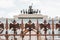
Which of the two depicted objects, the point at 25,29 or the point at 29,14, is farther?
the point at 29,14

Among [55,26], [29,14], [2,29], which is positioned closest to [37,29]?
[55,26]

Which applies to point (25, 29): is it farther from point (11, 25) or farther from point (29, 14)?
point (29, 14)

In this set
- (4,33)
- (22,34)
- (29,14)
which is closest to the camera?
(22,34)

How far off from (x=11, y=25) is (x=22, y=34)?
0.30 m

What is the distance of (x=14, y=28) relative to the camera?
4551 millimetres

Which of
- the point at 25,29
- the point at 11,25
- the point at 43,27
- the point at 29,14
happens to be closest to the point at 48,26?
the point at 43,27

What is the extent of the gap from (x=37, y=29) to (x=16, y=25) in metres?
0.44

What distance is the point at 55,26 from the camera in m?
4.57

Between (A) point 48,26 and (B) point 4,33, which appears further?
(B) point 4,33

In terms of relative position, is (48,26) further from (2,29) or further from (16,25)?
(2,29)

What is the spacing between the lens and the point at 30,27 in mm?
4520

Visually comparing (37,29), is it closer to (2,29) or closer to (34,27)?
(34,27)

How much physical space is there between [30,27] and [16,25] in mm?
294

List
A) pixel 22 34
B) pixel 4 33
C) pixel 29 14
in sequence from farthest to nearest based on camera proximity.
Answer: pixel 29 14, pixel 4 33, pixel 22 34
